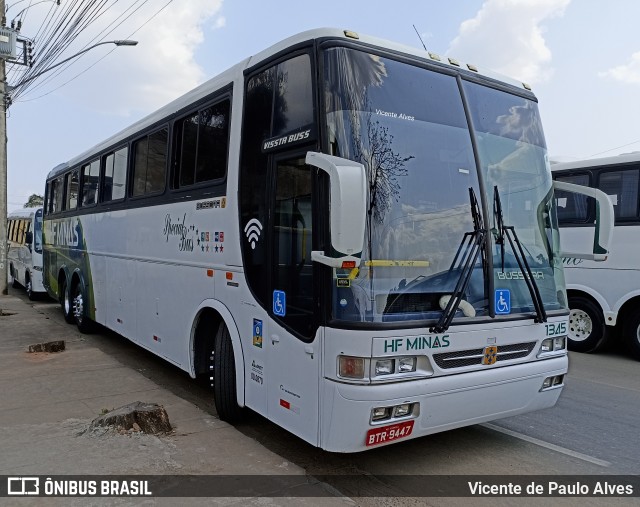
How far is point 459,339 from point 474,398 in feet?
1.58

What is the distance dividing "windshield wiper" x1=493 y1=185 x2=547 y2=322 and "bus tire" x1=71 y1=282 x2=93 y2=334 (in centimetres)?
829

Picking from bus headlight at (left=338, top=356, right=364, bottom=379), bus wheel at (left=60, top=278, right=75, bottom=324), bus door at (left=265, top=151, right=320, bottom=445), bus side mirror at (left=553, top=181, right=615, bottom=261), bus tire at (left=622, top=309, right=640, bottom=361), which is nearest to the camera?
bus headlight at (left=338, top=356, right=364, bottom=379)

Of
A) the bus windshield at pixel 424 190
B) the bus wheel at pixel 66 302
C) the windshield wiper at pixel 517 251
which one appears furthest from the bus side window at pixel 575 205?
the bus wheel at pixel 66 302

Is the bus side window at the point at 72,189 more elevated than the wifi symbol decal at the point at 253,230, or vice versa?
the bus side window at the point at 72,189

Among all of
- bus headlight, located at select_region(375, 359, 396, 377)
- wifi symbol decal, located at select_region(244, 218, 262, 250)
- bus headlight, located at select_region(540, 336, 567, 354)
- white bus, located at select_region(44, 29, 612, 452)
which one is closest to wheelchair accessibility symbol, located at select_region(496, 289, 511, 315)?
white bus, located at select_region(44, 29, 612, 452)

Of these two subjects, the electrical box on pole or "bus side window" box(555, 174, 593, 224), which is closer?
"bus side window" box(555, 174, 593, 224)

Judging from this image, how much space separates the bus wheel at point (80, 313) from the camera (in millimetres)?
10391

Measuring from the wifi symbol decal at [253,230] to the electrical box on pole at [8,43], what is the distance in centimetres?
1461

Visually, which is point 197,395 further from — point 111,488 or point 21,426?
point 111,488

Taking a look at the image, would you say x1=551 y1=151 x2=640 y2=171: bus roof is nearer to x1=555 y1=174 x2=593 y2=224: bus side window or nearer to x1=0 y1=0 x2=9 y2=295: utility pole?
x1=555 y1=174 x2=593 y2=224: bus side window

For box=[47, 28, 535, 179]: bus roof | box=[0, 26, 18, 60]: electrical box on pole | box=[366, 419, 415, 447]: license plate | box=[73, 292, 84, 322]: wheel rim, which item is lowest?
box=[73, 292, 84, 322]: wheel rim

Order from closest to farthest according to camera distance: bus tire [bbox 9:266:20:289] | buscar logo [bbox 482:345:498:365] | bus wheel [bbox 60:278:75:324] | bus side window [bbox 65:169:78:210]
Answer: buscar logo [bbox 482:345:498:365] → bus side window [bbox 65:169:78:210] → bus wheel [bbox 60:278:75:324] → bus tire [bbox 9:266:20:289]

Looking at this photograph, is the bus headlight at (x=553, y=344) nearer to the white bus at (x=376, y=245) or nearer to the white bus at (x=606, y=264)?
the white bus at (x=376, y=245)

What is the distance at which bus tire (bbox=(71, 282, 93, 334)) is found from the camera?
10.3 metres
